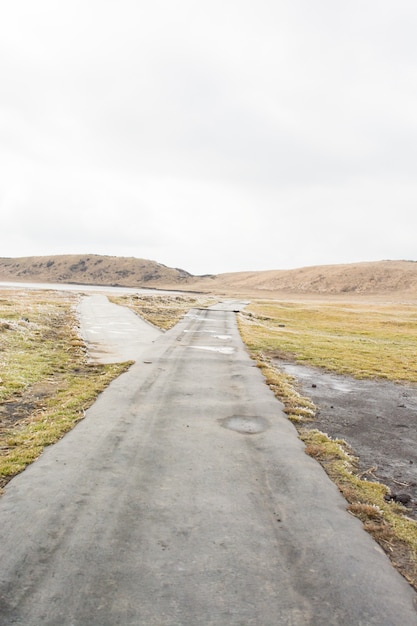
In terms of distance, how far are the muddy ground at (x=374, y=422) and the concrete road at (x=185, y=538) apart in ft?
7.00

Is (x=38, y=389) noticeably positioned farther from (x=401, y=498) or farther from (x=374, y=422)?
(x=401, y=498)

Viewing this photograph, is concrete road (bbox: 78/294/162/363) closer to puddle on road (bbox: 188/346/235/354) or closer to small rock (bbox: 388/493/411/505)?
puddle on road (bbox: 188/346/235/354)

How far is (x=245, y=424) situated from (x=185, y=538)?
6570mm

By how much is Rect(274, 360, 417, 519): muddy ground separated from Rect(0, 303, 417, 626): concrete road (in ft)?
7.00

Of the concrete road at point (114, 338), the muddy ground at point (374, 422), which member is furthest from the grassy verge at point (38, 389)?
the muddy ground at point (374, 422)

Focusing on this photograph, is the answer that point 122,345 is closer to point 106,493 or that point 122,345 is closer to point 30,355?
point 30,355

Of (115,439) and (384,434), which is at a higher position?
(115,439)

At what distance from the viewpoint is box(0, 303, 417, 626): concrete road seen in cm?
525

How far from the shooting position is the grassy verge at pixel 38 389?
10.9 meters

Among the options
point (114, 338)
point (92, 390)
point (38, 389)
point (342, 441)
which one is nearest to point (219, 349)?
point (114, 338)

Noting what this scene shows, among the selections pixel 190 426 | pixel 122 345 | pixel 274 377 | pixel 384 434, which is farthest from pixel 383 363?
pixel 190 426

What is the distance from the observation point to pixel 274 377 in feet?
67.2

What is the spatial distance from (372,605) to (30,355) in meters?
22.5

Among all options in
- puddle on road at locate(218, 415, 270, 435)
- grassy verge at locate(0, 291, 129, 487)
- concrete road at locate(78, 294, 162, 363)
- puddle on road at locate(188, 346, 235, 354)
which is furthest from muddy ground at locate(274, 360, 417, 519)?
concrete road at locate(78, 294, 162, 363)
